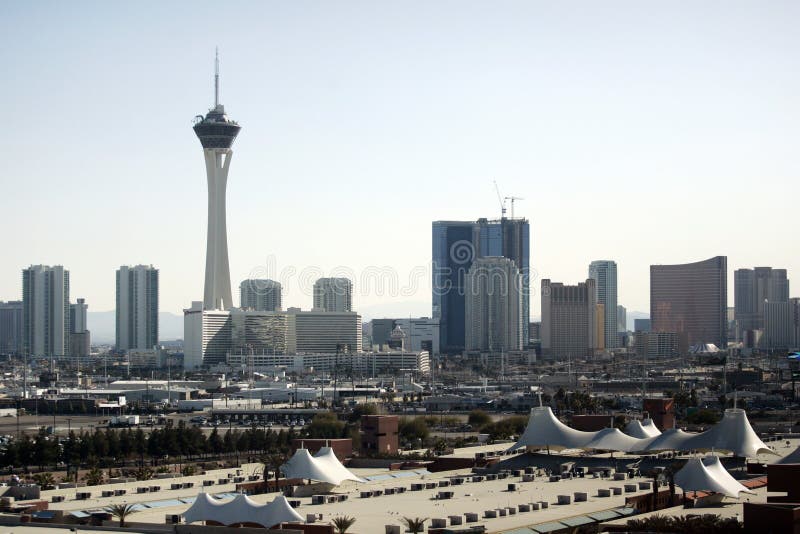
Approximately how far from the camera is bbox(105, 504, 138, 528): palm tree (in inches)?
1582

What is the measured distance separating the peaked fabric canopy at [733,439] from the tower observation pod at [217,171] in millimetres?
112112

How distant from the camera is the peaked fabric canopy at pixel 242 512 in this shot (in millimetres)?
37906

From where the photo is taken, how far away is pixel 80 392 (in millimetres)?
136625

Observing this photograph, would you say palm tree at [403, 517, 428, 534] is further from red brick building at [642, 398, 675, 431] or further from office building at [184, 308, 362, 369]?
office building at [184, 308, 362, 369]

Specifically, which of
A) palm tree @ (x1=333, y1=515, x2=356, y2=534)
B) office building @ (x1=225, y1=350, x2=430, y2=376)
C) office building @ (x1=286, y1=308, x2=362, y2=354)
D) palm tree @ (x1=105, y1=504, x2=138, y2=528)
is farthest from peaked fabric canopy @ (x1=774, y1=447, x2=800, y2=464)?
office building @ (x1=286, y1=308, x2=362, y2=354)

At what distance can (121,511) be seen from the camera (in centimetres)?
4034

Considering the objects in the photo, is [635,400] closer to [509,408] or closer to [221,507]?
[509,408]

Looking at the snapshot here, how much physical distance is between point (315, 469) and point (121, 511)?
31.6 feet

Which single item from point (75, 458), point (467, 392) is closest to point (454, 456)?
point (75, 458)

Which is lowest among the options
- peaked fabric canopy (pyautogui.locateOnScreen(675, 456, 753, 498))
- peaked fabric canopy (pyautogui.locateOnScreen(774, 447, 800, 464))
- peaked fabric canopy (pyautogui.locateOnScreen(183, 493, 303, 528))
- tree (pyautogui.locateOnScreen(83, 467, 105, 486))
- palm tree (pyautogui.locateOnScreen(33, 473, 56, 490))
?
palm tree (pyautogui.locateOnScreen(33, 473, 56, 490))

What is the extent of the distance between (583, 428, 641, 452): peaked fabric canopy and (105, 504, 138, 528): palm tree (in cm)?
2069

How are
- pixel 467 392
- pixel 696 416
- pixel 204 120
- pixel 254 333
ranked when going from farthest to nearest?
1. pixel 254 333
2. pixel 204 120
3. pixel 467 392
4. pixel 696 416

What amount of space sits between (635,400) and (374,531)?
73594mm

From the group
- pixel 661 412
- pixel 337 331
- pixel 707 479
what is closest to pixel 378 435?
pixel 661 412
